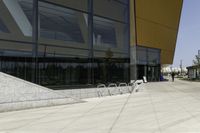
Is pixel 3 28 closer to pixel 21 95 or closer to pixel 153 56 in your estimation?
pixel 21 95

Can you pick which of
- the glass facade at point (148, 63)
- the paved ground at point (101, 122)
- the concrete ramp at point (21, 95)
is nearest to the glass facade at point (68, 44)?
the concrete ramp at point (21, 95)

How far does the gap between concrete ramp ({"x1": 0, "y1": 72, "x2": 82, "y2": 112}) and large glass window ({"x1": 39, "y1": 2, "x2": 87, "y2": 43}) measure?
765cm

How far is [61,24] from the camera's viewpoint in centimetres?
2606

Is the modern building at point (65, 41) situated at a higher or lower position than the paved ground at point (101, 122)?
higher

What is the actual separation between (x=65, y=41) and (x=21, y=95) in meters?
8.87

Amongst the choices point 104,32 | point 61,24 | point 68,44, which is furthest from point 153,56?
point 68,44

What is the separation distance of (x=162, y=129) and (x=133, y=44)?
124 ft

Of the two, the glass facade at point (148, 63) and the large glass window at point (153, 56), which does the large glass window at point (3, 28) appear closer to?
the glass facade at point (148, 63)

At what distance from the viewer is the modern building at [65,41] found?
19281 mm

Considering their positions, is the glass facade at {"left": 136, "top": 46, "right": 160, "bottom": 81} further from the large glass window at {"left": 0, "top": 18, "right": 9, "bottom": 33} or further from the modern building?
the large glass window at {"left": 0, "top": 18, "right": 9, "bottom": 33}

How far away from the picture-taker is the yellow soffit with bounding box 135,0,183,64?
157 feet

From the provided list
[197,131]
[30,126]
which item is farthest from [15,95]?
[197,131]

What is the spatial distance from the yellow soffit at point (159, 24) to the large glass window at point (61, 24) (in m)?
21.5

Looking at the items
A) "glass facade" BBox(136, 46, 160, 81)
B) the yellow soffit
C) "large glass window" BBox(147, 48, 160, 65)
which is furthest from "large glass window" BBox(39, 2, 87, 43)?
"large glass window" BBox(147, 48, 160, 65)
